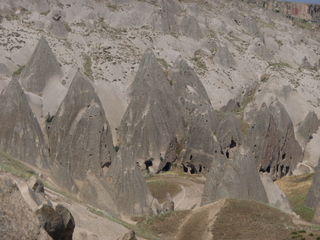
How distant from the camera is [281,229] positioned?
25.0 m

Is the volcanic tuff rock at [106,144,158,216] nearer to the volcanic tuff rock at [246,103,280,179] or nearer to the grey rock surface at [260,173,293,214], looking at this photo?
the grey rock surface at [260,173,293,214]

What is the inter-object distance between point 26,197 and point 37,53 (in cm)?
5314

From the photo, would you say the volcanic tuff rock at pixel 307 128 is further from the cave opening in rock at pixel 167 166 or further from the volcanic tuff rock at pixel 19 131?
the volcanic tuff rock at pixel 19 131

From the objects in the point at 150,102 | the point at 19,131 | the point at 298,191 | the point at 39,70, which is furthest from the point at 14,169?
the point at 39,70

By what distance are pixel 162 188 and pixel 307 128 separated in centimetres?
3512

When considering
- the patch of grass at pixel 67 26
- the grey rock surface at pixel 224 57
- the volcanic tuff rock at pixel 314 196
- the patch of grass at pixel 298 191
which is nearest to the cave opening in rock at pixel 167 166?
the patch of grass at pixel 298 191

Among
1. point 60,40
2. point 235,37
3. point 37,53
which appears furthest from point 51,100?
point 235,37

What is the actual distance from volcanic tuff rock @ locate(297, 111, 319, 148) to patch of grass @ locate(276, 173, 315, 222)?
42.9ft

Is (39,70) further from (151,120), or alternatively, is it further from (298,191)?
(298,191)

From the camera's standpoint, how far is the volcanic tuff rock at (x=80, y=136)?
49.1 meters

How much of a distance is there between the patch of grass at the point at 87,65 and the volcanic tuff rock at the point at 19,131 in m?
19.2

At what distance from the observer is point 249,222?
86.9 ft

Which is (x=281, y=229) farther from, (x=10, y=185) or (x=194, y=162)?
(x=194, y=162)

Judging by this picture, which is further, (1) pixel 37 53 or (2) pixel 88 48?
(2) pixel 88 48
